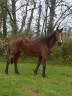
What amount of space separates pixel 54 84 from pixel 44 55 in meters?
2.07

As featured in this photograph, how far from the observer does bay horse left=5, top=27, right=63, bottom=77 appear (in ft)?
45.8

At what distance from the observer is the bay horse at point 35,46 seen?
45.8 feet

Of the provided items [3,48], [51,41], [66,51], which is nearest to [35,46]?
[51,41]

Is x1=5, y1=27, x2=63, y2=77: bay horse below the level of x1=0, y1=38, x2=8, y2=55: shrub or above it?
above

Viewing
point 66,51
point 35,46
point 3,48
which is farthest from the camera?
point 3,48

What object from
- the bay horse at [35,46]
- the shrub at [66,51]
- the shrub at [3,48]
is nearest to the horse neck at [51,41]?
the bay horse at [35,46]

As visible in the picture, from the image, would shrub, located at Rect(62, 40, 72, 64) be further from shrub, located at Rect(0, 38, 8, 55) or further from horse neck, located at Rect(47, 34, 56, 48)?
horse neck, located at Rect(47, 34, 56, 48)

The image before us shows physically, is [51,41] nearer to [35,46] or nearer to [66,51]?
[35,46]

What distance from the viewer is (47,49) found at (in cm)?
1410

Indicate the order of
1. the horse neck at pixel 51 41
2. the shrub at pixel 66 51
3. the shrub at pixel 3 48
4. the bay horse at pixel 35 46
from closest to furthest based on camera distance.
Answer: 1. the bay horse at pixel 35 46
2. the horse neck at pixel 51 41
3. the shrub at pixel 66 51
4. the shrub at pixel 3 48

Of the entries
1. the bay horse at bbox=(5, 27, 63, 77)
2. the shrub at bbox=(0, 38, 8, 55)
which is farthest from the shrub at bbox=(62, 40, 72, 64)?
the bay horse at bbox=(5, 27, 63, 77)

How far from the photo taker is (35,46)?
14227mm

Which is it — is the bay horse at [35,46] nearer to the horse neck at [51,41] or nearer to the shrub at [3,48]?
the horse neck at [51,41]

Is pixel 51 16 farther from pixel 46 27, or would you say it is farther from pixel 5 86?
pixel 5 86
